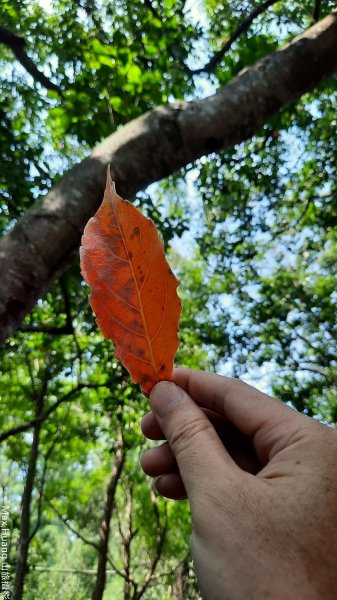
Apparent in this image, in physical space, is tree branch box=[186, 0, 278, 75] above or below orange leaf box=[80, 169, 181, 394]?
above

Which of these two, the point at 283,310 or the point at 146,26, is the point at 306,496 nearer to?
the point at 146,26

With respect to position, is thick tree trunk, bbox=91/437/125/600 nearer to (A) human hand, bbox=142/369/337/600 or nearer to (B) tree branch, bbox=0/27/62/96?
(B) tree branch, bbox=0/27/62/96

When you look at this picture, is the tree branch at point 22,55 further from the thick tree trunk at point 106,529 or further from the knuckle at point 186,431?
the thick tree trunk at point 106,529

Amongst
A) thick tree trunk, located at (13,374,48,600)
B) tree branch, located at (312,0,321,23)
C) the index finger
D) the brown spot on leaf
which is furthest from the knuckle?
thick tree trunk, located at (13,374,48,600)

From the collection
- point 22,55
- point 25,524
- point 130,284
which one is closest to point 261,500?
point 130,284

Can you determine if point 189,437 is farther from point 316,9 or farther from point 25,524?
point 25,524
